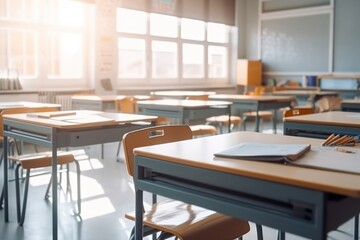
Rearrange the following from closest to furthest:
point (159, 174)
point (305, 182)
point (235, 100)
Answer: point (305, 182) → point (159, 174) → point (235, 100)

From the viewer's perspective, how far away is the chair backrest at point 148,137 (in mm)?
1724

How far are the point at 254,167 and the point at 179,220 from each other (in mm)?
574

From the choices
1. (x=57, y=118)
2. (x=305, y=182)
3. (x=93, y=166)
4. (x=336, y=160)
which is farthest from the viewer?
(x=93, y=166)

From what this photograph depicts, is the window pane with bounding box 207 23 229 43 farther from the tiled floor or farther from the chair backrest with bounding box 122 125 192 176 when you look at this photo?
the chair backrest with bounding box 122 125 192 176

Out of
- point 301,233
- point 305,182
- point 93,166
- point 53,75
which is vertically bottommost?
point 93,166

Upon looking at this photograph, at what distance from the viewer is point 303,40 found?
9156mm

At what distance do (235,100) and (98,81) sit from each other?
2475 millimetres

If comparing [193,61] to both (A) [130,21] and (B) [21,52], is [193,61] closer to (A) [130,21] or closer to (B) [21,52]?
(A) [130,21]

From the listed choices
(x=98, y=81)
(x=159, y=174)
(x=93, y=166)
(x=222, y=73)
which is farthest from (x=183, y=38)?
(x=159, y=174)

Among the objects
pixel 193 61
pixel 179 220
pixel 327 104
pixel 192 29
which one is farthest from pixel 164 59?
pixel 179 220

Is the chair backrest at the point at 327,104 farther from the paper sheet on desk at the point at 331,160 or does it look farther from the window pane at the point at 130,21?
the paper sheet on desk at the point at 331,160

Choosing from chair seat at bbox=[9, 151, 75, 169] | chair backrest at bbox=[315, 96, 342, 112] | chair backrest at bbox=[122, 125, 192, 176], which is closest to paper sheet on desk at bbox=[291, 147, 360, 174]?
chair backrest at bbox=[122, 125, 192, 176]

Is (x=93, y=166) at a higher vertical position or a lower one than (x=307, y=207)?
lower

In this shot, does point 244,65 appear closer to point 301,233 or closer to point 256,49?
point 256,49
